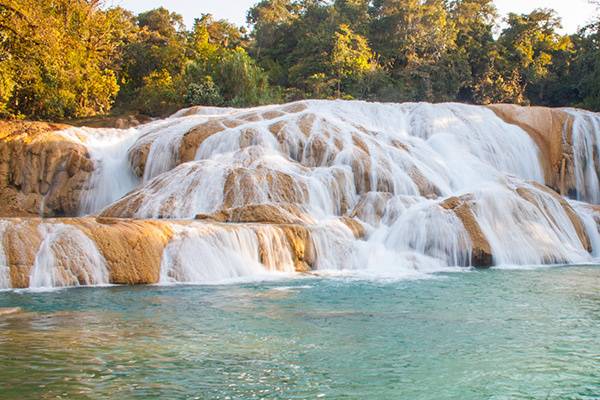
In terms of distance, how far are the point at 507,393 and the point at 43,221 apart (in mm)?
8903

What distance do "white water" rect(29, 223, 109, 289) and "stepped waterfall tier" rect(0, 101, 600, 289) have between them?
0.7 inches

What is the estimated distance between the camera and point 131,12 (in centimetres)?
5350

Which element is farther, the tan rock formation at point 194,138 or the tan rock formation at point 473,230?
the tan rock formation at point 194,138

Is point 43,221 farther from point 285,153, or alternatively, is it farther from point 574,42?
point 574,42

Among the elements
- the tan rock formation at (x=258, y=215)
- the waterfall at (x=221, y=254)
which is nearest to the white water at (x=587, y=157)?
the tan rock formation at (x=258, y=215)

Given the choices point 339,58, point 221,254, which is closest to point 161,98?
point 339,58

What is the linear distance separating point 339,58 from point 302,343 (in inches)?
1285

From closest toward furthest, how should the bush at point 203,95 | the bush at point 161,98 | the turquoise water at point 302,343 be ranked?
1. the turquoise water at point 302,343
2. the bush at point 203,95
3. the bush at point 161,98

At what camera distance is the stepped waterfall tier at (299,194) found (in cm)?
1225

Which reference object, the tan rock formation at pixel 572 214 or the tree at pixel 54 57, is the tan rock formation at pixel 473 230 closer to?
the tan rock formation at pixel 572 214

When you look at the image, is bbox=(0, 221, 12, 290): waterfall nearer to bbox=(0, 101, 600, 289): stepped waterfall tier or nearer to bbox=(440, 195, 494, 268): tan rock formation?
bbox=(0, 101, 600, 289): stepped waterfall tier

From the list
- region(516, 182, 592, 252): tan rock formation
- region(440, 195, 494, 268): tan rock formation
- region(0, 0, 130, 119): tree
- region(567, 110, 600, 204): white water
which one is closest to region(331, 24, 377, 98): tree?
region(0, 0, 130, 119): tree

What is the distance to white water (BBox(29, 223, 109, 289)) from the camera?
1141 cm

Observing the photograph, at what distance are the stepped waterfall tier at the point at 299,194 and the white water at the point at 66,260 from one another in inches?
0.7
